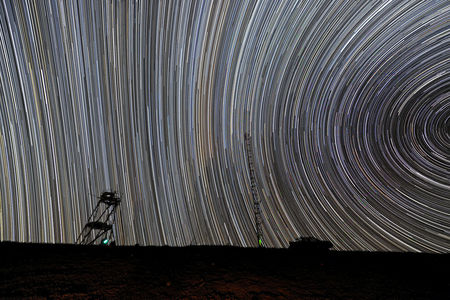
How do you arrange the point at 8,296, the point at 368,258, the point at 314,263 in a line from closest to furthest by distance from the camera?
the point at 8,296
the point at 314,263
the point at 368,258

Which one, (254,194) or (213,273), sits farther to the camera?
(254,194)

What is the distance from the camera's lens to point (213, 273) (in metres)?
2.85

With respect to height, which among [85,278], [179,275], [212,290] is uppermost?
[85,278]

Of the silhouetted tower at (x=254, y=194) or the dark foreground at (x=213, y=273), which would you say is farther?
the silhouetted tower at (x=254, y=194)

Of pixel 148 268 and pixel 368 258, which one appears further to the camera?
pixel 368 258

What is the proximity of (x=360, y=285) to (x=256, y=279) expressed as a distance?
1.23 m

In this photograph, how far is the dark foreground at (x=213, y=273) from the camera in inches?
95.0

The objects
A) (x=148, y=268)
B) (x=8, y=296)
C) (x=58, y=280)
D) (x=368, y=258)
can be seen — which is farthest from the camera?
(x=368, y=258)

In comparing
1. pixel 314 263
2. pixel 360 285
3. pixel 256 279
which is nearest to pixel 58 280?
pixel 256 279

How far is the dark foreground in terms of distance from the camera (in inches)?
95.0

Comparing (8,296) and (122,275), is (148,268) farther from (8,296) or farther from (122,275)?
(8,296)

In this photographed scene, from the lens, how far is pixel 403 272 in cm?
297

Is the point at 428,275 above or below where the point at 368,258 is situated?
below

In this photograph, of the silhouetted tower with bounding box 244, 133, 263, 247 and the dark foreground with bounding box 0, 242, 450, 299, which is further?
the silhouetted tower with bounding box 244, 133, 263, 247
